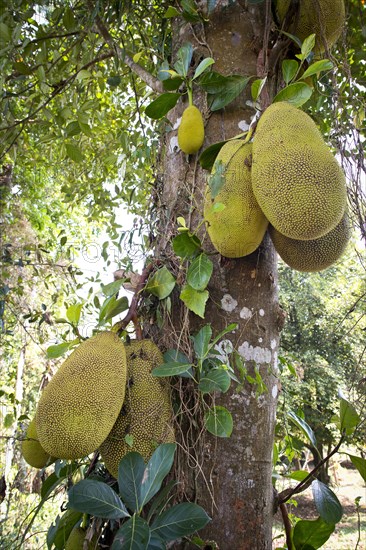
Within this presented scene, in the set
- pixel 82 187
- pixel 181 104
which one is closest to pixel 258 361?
pixel 181 104

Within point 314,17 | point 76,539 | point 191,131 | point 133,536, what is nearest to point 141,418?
point 133,536

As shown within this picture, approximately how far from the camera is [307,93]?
91 centimetres

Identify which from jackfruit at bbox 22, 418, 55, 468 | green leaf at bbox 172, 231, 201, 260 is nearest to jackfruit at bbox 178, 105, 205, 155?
green leaf at bbox 172, 231, 201, 260

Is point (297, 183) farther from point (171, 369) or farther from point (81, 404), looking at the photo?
point (81, 404)

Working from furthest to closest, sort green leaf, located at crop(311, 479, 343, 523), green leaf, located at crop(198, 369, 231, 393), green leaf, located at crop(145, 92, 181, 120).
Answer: green leaf, located at crop(145, 92, 181, 120) → green leaf, located at crop(311, 479, 343, 523) → green leaf, located at crop(198, 369, 231, 393)

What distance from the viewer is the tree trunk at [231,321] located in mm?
805

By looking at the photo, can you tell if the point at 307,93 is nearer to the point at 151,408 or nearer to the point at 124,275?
the point at 124,275

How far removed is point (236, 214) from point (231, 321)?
0.68 ft

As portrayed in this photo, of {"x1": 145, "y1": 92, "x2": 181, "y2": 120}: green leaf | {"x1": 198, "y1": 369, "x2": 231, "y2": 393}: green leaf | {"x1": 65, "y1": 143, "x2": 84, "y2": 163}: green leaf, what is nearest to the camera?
{"x1": 198, "y1": 369, "x2": 231, "y2": 393}: green leaf

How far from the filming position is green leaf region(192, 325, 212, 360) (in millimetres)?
819

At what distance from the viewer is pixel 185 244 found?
2.83ft

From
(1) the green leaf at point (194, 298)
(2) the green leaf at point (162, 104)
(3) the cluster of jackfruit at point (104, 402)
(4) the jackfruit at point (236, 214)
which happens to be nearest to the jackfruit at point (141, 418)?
(3) the cluster of jackfruit at point (104, 402)

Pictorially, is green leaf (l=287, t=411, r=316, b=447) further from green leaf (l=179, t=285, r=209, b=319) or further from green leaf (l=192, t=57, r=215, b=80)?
green leaf (l=192, t=57, r=215, b=80)

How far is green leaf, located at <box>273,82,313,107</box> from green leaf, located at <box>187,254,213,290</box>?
36 centimetres
